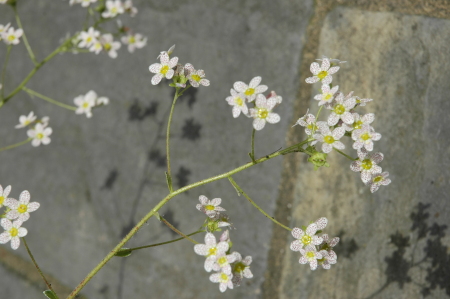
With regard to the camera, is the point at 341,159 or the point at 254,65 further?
the point at 254,65

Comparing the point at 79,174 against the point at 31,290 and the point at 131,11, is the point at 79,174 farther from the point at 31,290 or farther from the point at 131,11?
the point at 131,11

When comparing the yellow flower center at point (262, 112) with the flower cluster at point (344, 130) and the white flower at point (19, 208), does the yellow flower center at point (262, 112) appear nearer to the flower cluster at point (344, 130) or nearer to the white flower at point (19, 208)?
the flower cluster at point (344, 130)

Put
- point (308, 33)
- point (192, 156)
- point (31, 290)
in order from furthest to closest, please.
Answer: point (31, 290) < point (192, 156) < point (308, 33)

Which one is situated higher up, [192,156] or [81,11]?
[81,11]

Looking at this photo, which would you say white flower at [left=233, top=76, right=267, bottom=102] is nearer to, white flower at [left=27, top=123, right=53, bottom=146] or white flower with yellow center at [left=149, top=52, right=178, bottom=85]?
white flower with yellow center at [left=149, top=52, right=178, bottom=85]

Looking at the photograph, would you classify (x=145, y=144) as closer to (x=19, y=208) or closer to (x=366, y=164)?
(x=19, y=208)

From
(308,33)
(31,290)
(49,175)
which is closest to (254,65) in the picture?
(308,33)

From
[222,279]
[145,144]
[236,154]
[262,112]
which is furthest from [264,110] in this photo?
[145,144]

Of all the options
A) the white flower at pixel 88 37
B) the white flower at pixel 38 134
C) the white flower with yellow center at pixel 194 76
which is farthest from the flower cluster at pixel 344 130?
the white flower at pixel 38 134
